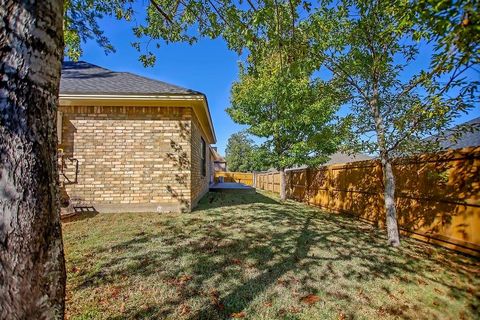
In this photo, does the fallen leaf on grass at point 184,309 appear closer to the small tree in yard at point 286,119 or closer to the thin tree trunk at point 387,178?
the thin tree trunk at point 387,178

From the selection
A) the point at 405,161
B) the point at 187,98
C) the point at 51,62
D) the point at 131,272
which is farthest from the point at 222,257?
the point at 405,161

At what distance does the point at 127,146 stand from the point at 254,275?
5746 mm

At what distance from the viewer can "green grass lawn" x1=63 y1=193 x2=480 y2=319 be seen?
2.67m

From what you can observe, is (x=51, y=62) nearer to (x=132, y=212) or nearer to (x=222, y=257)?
(x=222, y=257)

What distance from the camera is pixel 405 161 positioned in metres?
6.28

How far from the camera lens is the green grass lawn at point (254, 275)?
8.75 feet

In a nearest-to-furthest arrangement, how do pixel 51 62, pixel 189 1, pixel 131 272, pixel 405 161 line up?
pixel 51 62
pixel 131 272
pixel 189 1
pixel 405 161

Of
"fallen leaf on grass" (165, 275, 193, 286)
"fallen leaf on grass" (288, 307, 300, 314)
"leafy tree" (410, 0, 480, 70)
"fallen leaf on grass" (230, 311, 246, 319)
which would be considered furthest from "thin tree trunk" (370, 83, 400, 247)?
"fallen leaf on grass" (165, 275, 193, 286)

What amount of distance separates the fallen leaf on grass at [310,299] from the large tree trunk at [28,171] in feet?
8.08

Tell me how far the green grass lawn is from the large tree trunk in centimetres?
132

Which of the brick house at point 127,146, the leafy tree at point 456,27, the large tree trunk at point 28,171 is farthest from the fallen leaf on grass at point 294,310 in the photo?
the brick house at point 127,146

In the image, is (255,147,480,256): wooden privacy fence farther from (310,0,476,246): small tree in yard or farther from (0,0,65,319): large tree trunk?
(0,0,65,319): large tree trunk

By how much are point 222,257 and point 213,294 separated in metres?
1.14

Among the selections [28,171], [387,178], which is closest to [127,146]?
[28,171]
